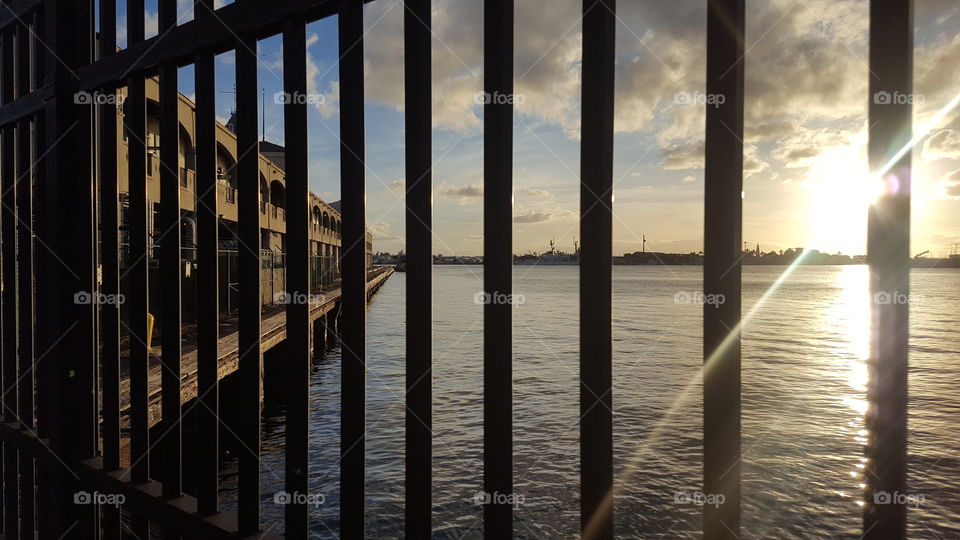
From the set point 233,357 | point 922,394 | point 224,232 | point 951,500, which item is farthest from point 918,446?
point 224,232

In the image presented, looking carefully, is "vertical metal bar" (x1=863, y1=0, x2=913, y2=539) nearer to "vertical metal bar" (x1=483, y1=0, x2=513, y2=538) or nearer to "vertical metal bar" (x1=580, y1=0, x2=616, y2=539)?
"vertical metal bar" (x1=580, y1=0, x2=616, y2=539)

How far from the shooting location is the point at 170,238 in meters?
2.66

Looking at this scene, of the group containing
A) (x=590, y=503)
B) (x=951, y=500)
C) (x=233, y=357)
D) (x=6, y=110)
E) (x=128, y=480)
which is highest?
(x=6, y=110)

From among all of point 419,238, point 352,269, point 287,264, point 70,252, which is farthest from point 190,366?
point 419,238

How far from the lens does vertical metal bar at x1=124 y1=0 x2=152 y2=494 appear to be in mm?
2801

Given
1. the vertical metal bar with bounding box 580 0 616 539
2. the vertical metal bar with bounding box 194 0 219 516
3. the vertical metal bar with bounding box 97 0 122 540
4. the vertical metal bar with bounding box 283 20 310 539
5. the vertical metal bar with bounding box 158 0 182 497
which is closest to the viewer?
the vertical metal bar with bounding box 580 0 616 539

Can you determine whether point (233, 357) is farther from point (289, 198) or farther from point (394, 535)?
point (289, 198)

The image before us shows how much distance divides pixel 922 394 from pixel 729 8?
80.8ft

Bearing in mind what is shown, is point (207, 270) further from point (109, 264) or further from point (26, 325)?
point (26, 325)

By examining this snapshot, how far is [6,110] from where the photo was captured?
3.82m

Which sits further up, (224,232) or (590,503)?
(224,232)

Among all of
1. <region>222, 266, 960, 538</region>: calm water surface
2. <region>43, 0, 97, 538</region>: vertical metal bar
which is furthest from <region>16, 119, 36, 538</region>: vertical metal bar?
<region>222, 266, 960, 538</region>: calm water surface

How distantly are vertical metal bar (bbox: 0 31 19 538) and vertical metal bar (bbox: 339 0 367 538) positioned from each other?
10.9 feet

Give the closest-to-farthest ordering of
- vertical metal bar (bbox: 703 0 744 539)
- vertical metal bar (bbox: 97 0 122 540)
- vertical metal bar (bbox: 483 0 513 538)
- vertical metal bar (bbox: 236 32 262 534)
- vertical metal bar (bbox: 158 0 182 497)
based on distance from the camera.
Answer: vertical metal bar (bbox: 703 0 744 539) < vertical metal bar (bbox: 483 0 513 538) < vertical metal bar (bbox: 236 32 262 534) < vertical metal bar (bbox: 158 0 182 497) < vertical metal bar (bbox: 97 0 122 540)
